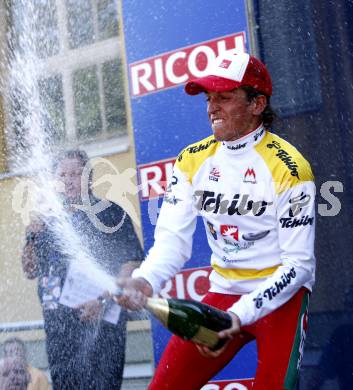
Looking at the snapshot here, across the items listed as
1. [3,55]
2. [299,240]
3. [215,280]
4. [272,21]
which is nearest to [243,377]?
[215,280]

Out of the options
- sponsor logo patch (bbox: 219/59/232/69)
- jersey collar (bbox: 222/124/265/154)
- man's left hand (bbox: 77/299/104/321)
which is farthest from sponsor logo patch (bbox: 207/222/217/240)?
man's left hand (bbox: 77/299/104/321)

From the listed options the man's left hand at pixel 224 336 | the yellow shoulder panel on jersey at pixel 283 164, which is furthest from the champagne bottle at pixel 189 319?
the yellow shoulder panel on jersey at pixel 283 164

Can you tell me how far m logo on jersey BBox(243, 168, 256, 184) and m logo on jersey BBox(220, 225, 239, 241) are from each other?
18 cm

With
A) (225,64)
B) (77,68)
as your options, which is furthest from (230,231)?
(77,68)

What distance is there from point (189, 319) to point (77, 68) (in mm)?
5477

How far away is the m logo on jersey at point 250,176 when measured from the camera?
2.96 meters

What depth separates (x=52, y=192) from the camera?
5.21 meters

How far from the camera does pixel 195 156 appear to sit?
3.11 metres

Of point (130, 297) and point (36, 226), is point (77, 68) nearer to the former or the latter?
point (36, 226)

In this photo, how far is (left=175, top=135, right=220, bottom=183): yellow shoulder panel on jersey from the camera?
121 inches

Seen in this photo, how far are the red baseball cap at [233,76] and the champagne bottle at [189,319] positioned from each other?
88 cm

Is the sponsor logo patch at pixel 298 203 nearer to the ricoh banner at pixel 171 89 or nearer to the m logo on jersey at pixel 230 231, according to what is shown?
the m logo on jersey at pixel 230 231

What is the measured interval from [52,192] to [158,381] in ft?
8.44

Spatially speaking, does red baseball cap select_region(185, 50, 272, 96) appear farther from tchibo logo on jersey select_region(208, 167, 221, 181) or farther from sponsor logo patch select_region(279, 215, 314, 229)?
sponsor logo patch select_region(279, 215, 314, 229)
